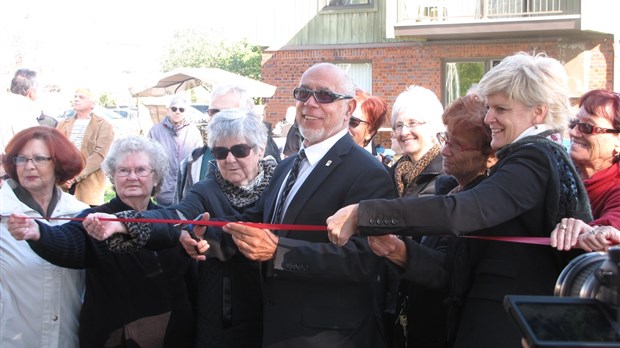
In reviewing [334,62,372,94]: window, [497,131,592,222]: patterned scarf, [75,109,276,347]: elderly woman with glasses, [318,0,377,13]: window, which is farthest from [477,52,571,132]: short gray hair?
[318,0,377,13]: window

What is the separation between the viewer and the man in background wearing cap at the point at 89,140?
8.74 m

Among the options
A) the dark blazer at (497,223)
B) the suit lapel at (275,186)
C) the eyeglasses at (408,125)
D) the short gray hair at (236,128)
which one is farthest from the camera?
the eyeglasses at (408,125)

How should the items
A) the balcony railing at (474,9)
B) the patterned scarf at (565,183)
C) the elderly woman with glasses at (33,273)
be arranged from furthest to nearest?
the balcony railing at (474,9) → the elderly woman with glasses at (33,273) → the patterned scarf at (565,183)

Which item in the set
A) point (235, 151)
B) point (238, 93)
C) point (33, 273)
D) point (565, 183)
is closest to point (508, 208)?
point (565, 183)

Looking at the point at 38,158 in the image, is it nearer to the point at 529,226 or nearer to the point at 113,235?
the point at 113,235

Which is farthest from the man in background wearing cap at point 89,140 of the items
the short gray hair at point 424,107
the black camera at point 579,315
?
the black camera at point 579,315

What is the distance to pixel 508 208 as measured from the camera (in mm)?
2873

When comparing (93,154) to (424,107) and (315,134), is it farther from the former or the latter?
(315,134)

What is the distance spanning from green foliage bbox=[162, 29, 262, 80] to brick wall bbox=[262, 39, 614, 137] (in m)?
42.2

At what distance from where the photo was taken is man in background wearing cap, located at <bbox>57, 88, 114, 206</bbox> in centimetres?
874

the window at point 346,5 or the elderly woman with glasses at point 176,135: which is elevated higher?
the window at point 346,5

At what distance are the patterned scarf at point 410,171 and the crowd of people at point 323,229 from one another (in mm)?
16

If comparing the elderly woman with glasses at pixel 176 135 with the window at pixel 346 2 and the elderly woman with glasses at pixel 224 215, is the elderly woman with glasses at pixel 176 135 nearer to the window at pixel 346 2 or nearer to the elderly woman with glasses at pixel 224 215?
the elderly woman with glasses at pixel 224 215

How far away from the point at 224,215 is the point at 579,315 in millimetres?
2784
